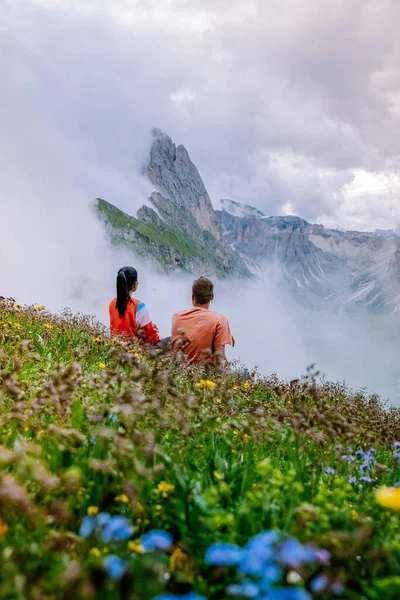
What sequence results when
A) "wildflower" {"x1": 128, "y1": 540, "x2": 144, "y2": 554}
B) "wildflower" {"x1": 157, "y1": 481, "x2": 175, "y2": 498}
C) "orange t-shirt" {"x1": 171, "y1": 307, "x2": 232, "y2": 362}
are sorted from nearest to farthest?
"wildflower" {"x1": 128, "y1": 540, "x2": 144, "y2": 554} → "wildflower" {"x1": 157, "y1": 481, "x2": 175, "y2": 498} → "orange t-shirt" {"x1": 171, "y1": 307, "x2": 232, "y2": 362}

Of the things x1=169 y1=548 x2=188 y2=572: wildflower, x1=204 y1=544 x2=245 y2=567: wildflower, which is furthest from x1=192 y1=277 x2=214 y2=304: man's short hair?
x1=204 y1=544 x2=245 y2=567: wildflower

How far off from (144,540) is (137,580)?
0.17 meters

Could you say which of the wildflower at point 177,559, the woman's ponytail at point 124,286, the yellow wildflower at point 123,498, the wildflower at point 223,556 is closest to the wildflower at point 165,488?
the yellow wildflower at point 123,498

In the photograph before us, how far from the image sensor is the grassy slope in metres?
1.57

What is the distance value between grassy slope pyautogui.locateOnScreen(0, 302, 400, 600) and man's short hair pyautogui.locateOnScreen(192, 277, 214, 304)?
14.3 feet

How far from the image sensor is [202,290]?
8.52 metres

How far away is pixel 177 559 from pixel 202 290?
659cm

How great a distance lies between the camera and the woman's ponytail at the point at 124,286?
31.3 ft

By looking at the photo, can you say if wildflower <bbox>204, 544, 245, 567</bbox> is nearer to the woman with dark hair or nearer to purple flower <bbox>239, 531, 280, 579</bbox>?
purple flower <bbox>239, 531, 280, 579</bbox>

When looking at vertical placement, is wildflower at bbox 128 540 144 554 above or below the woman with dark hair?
below

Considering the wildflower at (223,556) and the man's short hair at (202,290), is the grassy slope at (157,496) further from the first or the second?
the man's short hair at (202,290)

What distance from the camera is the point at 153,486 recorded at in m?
2.65

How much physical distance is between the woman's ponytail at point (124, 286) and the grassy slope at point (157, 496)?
5.30 metres

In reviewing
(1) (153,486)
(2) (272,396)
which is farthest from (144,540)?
(2) (272,396)
